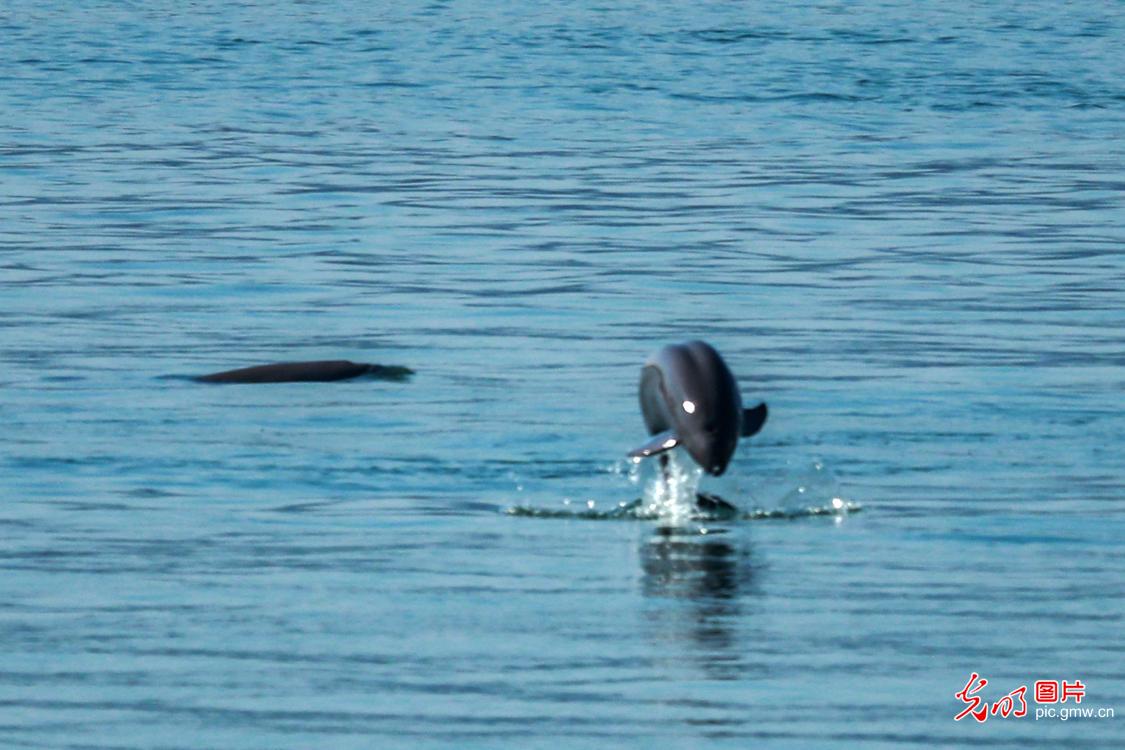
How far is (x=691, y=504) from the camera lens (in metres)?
13.5

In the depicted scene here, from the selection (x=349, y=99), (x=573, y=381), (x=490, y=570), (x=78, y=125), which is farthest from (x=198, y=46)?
(x=490, y=570)

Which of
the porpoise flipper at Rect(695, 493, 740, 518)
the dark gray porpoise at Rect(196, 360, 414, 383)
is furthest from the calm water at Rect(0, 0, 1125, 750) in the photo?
the porpoise flipper at Rect(695, 493, 740, 518)

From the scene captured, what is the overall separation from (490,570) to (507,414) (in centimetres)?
414

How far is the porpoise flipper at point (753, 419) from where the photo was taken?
1325 centimetres

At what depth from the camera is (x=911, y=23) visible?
71.4 metres

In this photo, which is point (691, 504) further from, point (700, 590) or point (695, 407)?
point (700, 590)

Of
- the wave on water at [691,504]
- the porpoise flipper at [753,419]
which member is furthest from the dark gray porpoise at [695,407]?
the wave on water at [691,504]

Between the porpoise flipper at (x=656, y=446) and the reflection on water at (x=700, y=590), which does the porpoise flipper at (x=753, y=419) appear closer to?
the porpoise flipper at (x=656, y=446)

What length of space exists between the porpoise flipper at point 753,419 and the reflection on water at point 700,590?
0.65 meters

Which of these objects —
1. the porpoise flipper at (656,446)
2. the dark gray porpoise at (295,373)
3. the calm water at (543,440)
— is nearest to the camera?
the calm water at (543,440)

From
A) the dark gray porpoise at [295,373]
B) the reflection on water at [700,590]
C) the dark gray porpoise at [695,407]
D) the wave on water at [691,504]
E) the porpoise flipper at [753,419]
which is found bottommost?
the dark gray porpoise at [295,373]

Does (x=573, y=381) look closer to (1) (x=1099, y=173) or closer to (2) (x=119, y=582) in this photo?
(2) (x=119, y=582)

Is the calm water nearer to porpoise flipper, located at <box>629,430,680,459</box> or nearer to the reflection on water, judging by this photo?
the reflection on water

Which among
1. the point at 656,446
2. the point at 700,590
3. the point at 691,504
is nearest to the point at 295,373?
the point at 691,504
